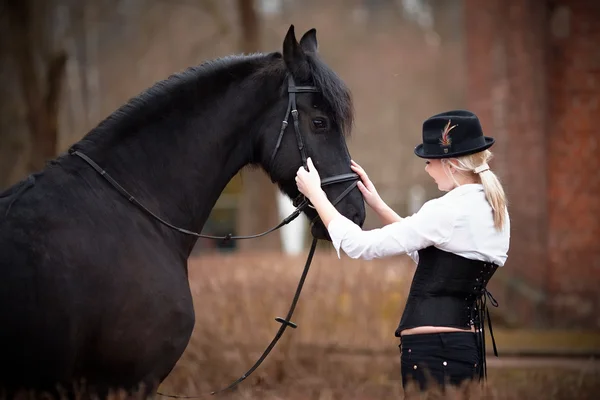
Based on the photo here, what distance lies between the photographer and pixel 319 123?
159 inches

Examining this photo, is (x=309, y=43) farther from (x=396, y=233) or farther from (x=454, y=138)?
(x=396, y=233)

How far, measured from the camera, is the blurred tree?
976 centimetres

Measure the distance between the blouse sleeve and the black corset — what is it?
0.12 metres

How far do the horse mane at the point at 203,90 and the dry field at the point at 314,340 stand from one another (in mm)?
Result: 1383

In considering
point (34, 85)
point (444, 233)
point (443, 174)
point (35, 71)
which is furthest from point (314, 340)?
point (35, 71)

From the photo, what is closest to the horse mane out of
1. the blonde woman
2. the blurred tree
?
the blonde woman

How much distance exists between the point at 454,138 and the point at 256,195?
15341mm

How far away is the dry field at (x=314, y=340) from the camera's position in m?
3.97

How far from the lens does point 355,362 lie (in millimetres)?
6359

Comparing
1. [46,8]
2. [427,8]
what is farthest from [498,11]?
[427,8]

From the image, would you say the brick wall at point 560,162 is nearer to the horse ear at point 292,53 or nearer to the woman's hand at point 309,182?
the horse ear at point 292,53

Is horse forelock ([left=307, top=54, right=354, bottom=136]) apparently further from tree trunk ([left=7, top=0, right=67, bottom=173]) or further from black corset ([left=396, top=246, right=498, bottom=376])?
tree trunk ([left=7, top=0, right=67, bottom=173])

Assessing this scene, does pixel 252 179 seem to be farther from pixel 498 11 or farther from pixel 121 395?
pixel 121 395

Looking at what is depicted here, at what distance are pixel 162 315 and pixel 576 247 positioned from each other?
7.05 m
